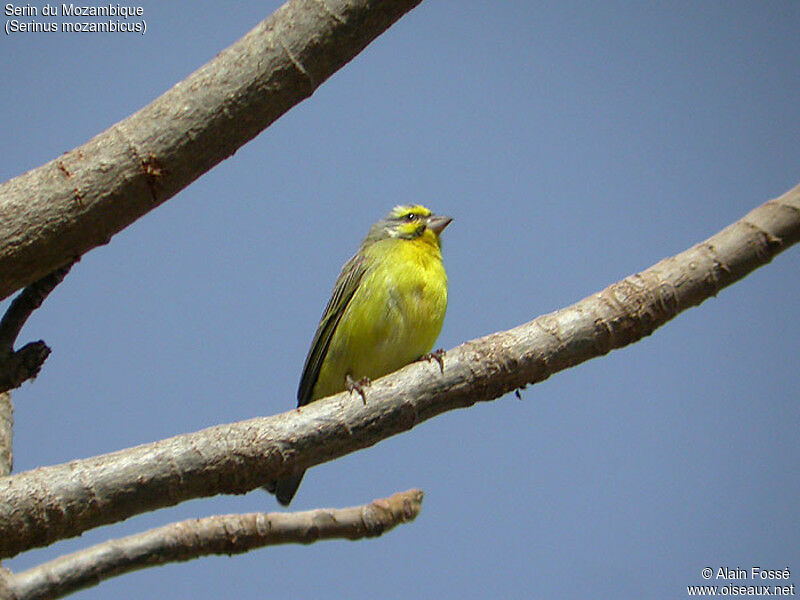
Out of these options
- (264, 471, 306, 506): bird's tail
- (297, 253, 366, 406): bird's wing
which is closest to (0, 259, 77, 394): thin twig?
(264, 471, 306, 506): bird's tail

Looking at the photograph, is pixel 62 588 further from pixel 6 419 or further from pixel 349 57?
pixel 349 57

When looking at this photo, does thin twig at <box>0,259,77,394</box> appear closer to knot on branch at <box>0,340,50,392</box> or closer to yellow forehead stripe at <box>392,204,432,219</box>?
knot on branch at <box>0,340,50,392</box>

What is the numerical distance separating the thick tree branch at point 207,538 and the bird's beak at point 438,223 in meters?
3.31

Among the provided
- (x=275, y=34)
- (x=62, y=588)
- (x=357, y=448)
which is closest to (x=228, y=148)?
(x=275, y=34)

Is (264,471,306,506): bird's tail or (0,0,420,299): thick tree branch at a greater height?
(0,0,420,299): thick tree branch

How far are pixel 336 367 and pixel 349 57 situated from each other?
10.1ft

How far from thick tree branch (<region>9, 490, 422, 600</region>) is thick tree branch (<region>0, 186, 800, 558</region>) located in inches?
21.4

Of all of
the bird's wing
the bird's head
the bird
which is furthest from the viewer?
the bird's head

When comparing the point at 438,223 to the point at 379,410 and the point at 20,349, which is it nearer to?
the point at 379,410

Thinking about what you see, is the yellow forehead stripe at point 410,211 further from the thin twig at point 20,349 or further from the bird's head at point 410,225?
the thin twig at point 20,349

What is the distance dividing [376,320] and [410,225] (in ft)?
4.86

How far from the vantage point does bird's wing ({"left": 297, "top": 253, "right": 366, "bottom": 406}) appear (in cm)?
596

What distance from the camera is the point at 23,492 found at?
3010mm

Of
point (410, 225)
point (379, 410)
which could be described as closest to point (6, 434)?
point (379, 410)
